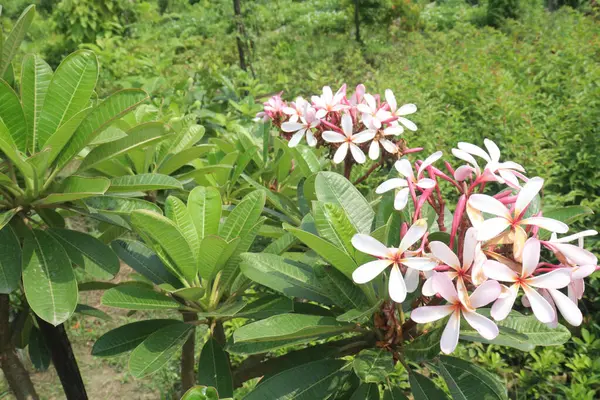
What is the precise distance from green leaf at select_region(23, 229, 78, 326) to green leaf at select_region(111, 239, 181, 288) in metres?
0.10

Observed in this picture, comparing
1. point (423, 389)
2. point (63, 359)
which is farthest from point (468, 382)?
point (63, 359)

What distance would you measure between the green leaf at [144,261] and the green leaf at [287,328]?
0.97ft

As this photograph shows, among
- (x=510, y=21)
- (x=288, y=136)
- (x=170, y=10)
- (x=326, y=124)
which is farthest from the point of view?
(x=170, y=10)

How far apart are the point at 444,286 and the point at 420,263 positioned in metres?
0.05

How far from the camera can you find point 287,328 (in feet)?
2.34

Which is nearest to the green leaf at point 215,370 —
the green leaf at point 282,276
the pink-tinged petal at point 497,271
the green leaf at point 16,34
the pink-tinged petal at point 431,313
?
the green leaf at point 282,276

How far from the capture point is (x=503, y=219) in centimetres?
63

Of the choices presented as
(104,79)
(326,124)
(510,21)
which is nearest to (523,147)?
(326,124)

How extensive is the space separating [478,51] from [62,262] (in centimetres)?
636

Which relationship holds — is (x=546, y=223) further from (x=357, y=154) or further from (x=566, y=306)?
(x=357, y=154)

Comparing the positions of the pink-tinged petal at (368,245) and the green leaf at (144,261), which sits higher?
the pink-tinged petal at (368,245)

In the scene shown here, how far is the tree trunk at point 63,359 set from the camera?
3.32 feet

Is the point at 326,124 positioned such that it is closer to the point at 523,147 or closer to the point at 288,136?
the point at 288,136

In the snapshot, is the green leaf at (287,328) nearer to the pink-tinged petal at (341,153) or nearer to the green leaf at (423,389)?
the green leaf at (423,389)
